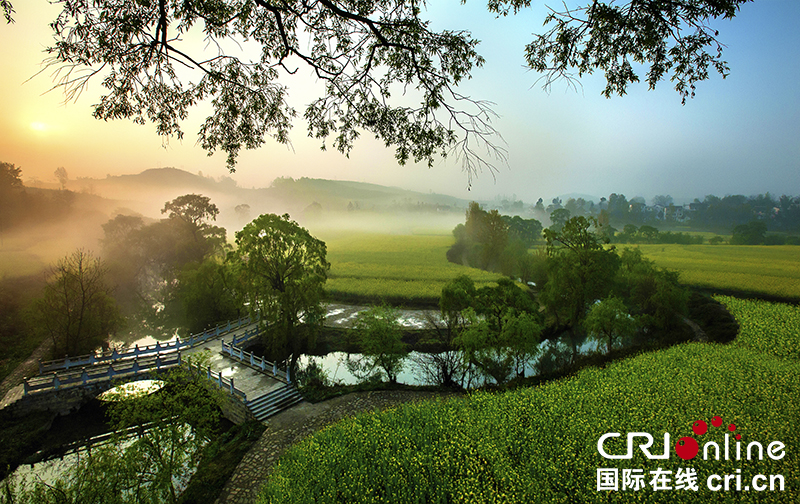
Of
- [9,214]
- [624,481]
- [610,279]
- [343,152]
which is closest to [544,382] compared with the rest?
[624,481]

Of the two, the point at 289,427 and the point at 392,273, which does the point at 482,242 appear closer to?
the point at 392,273

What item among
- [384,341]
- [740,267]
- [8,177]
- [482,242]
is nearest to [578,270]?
[384,341]

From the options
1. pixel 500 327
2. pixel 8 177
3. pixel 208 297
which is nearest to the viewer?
pixel 500 327

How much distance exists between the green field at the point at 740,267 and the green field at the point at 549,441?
60.9ft

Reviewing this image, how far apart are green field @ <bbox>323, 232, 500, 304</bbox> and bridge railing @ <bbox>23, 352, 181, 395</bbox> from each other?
12256 millimetres

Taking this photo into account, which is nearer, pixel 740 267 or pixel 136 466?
pixel 136 466

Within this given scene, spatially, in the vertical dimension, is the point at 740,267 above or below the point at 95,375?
above

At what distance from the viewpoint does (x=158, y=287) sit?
34438mm

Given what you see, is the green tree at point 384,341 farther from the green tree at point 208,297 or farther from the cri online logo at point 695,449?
the green tree at point 208,297

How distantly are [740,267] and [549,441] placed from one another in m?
39.1

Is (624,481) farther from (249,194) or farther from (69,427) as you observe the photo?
(249,194)

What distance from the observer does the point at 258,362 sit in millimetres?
15281

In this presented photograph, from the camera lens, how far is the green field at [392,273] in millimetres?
26422

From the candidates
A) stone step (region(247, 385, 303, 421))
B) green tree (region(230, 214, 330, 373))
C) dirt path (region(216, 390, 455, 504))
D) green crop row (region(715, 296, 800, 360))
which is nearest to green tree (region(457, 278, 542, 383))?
dirt path (region(216, 390, 455, 504))
